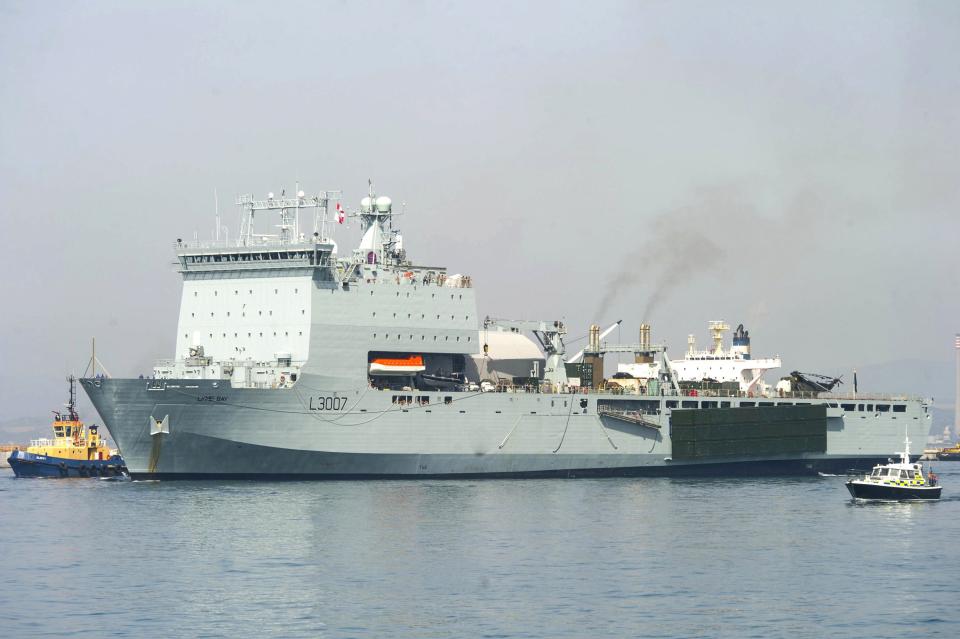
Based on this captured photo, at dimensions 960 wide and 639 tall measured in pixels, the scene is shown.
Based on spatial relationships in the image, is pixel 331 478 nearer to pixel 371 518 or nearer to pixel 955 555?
pixel 371 518

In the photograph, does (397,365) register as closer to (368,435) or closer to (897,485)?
(368,435)

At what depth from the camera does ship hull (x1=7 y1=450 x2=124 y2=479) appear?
61.4m

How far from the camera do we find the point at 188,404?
46656 mm

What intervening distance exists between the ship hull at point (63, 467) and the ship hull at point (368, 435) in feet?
44.8

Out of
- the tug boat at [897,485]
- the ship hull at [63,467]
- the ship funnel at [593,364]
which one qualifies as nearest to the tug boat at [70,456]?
the ship hull at [63,467]

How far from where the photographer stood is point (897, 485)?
46719 mm

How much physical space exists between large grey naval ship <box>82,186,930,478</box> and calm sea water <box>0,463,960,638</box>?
7.37ft

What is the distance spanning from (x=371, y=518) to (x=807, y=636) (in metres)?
16.3

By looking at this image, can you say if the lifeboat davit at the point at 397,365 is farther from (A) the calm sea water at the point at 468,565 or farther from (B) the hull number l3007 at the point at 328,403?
(A) the calm sea water at the point at 468,565

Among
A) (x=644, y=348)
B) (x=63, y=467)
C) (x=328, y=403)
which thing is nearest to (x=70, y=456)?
(x=63, y=467)

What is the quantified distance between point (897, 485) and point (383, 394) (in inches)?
709

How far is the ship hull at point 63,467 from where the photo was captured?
61.4 m

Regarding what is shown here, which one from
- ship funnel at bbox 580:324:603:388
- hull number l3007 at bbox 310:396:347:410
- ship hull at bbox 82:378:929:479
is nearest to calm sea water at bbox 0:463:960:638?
ship hull at bbox 82:378:929:479

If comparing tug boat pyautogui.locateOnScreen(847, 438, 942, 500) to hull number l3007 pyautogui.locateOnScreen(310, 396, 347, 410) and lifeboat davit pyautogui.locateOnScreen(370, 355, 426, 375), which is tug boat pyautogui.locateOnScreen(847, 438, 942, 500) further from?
hull number l3007 pyautogui.locateOnScreen(310, 396, 347, 410)
